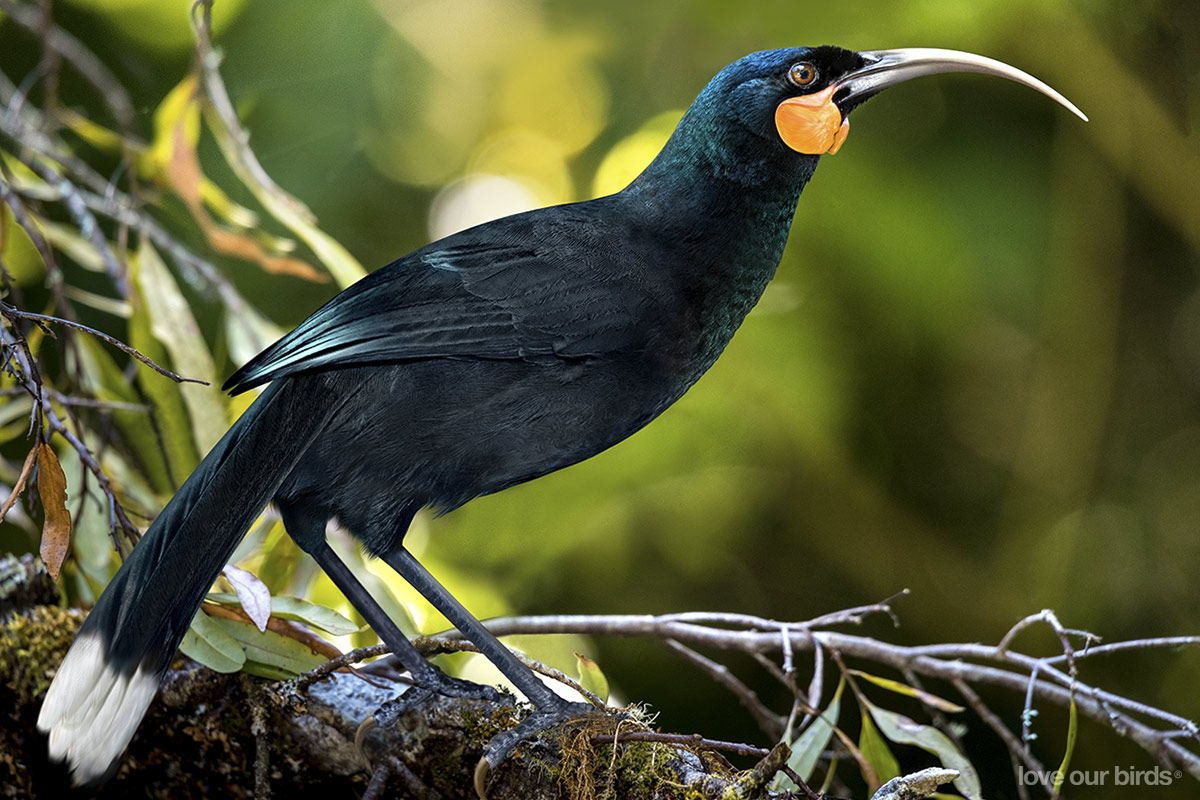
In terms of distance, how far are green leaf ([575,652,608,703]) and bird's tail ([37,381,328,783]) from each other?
1.30 ft

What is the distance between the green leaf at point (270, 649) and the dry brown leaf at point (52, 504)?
214mm

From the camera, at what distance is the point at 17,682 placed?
1.44 meters

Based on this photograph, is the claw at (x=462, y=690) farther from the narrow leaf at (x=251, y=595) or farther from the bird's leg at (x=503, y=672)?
the narrow leaf at (x=251, y=595)

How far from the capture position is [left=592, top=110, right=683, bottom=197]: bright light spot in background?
8.39ft

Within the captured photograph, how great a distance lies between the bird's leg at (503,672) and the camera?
122cm

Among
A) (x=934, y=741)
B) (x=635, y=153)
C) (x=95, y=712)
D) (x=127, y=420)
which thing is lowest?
(x=934, y=741)

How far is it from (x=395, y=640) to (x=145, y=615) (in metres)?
0.28

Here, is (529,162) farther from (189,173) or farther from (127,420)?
(127,420)

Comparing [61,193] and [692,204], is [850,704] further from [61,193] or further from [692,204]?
[61,193]

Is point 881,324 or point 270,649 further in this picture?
point 881,324

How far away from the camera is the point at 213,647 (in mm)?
1327

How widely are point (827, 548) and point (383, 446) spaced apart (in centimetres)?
156

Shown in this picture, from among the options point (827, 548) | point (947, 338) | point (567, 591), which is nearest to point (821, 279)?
point (947, 338)

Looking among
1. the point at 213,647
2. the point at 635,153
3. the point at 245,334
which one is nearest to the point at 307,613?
the point at 213,647
